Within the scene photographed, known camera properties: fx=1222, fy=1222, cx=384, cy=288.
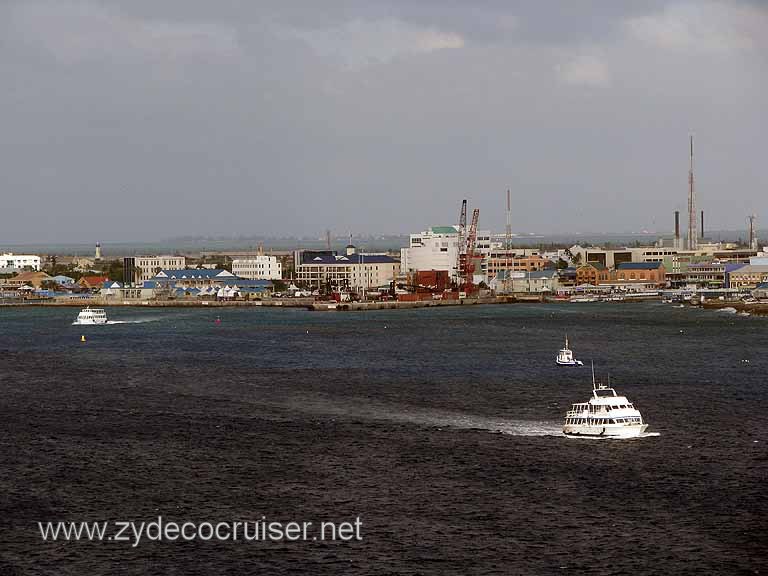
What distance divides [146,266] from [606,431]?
90899mm

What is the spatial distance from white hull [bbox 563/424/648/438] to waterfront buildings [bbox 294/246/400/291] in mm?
72250

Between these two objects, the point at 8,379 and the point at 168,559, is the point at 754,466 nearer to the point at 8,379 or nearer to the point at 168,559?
the point at 168,559

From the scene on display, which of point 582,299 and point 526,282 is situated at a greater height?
point 526,282

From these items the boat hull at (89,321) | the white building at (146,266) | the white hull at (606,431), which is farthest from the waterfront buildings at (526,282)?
the white hull at (606,431)

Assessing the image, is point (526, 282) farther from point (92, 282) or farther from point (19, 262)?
point (19, 262)

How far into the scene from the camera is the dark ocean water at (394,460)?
1708 centimetres

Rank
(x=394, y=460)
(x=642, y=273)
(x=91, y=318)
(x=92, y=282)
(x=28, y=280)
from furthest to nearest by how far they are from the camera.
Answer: (x=28, y=280)
(x=92, y=282)
(x=642, y=273)
(x=91, y=318)
(x=394, y=460)

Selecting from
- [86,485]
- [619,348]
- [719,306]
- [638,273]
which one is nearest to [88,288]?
[638,273]

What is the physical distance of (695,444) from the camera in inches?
950

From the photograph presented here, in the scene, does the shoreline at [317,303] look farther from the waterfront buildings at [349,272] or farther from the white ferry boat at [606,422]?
the white ferry boat at [606,422]

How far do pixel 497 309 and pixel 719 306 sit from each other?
1393 cm

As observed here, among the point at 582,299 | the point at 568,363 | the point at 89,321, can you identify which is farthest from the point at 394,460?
the point at 582,299

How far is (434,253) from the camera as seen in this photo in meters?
103

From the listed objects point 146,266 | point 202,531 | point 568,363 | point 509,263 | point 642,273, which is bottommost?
point 202,531
